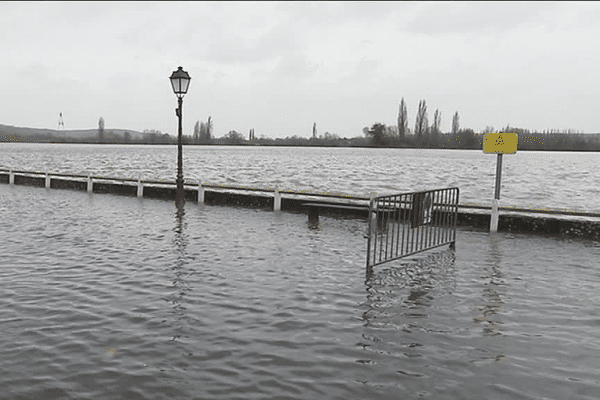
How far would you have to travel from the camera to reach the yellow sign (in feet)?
45.6

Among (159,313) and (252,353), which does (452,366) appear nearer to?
(252,353)

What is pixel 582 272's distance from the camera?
32.5ft

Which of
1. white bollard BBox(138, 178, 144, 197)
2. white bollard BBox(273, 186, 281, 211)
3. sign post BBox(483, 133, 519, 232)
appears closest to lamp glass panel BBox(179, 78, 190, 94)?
white bollard BBox(273, 186, 281, 211)

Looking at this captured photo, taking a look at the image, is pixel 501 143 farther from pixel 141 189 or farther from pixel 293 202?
pixel 141 189

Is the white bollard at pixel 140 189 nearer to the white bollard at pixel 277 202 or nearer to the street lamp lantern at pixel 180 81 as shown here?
the street lamp lantern at pixel 180 81

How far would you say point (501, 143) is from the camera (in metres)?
14.1

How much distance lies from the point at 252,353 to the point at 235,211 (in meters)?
13.8

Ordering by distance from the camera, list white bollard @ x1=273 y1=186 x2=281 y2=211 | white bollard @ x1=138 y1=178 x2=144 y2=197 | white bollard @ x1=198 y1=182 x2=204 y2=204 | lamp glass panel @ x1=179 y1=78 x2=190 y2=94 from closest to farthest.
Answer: white bollard @ x1=273 y1=186 x2=281 y2=211
lamp glass panel @ x1=179 y1=78 x2=190 y2=94
white bollard @ x1=198 y1=182 x2=204 y2=204
white bollard @ x1=138 y1=178 x2=144 y2=197

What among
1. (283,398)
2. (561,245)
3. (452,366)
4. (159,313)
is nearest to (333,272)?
(159,313)

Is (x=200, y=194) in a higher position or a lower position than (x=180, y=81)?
lower

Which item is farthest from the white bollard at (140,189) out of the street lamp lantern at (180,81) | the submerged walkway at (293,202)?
the street lamp lantern at (180,81)

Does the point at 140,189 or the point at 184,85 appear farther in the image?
the point at 140,189

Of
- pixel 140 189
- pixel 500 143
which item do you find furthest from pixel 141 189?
pixel 500 143

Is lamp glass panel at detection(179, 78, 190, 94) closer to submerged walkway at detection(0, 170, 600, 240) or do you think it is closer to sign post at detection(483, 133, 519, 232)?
submerged walkway at detection(0, 170, 600, 240)
